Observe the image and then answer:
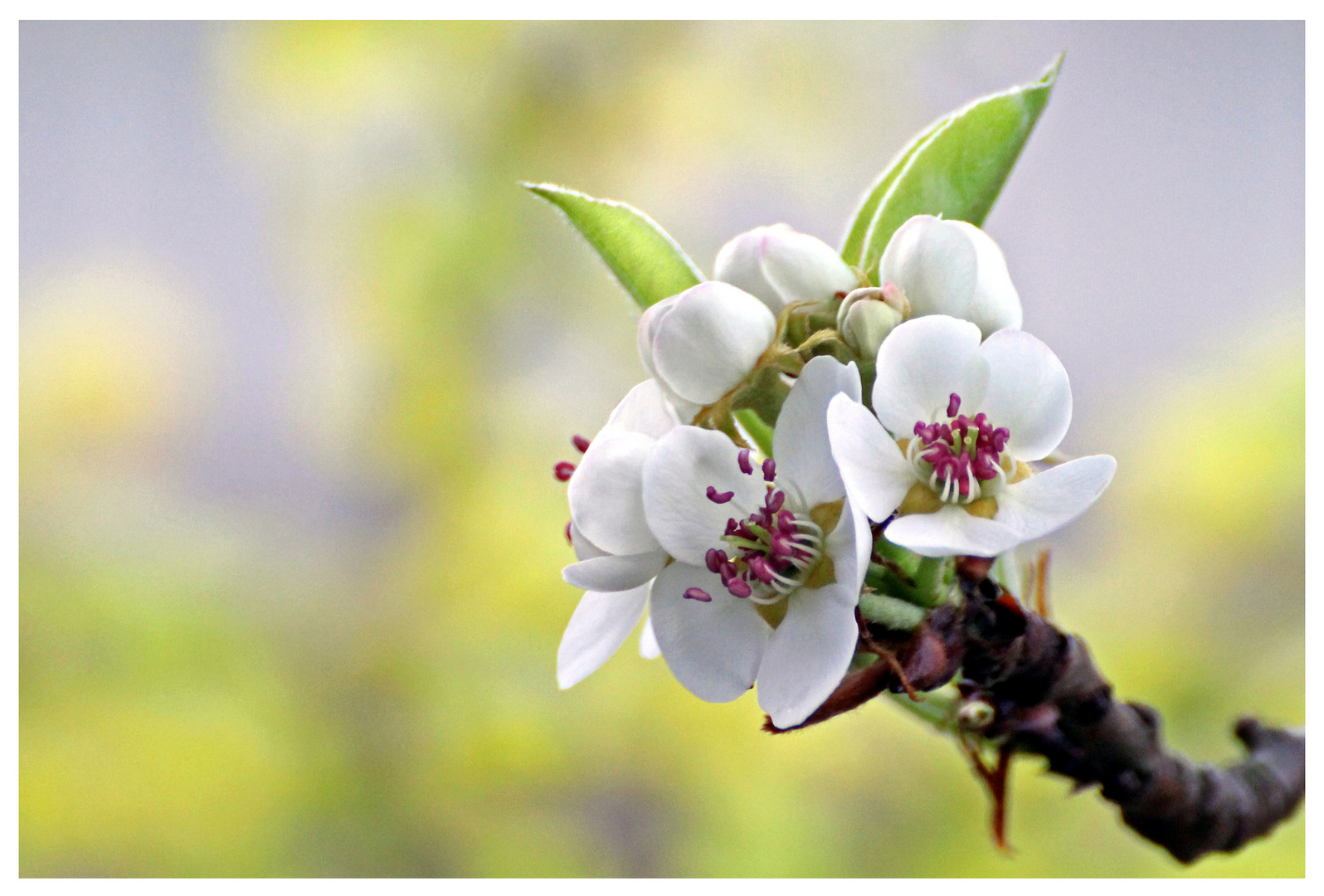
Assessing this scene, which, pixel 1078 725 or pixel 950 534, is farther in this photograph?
pixel 1078 725

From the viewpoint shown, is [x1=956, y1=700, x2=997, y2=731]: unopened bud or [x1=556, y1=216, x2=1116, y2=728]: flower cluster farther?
[x1=956, y1=700, x2=997, y2=731]: unopened bud

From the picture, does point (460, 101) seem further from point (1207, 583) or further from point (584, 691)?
point (1207, 583)

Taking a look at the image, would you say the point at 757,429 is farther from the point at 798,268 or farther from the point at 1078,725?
the point at 1078,725

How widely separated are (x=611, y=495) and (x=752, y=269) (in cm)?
11

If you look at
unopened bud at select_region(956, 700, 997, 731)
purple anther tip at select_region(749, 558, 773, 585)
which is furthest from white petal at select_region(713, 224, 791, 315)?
unopened bud at select_region(956, 700, 997, 731)

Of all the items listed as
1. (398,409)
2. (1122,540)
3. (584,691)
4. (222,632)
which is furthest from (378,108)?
(1122,540)

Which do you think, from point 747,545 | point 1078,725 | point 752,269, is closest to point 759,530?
point 747,545

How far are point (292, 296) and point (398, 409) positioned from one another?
40 cm

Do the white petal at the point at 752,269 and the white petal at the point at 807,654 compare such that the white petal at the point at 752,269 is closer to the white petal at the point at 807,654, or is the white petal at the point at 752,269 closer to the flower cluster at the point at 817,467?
the flower cluster at the point at 817,467

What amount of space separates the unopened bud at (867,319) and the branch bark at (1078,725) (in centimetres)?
9

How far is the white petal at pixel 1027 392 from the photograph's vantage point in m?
0.36

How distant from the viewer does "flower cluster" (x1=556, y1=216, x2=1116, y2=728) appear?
1.12ft

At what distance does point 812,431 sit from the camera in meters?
0.35

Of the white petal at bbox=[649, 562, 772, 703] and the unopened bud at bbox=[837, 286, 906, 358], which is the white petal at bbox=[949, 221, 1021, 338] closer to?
the unopened bud at bbox=[837, 286, 906, 358]
